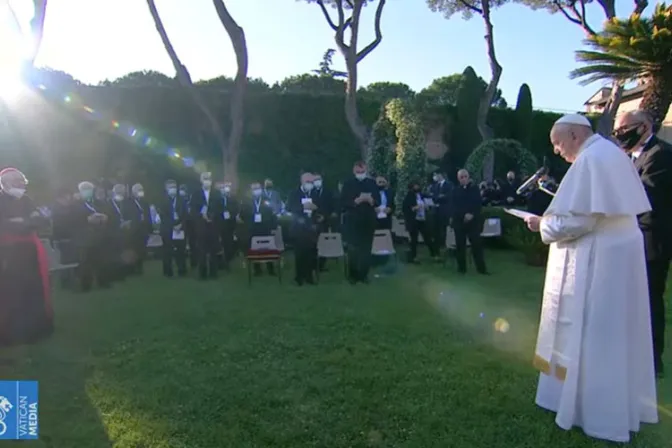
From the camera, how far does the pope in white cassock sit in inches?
154

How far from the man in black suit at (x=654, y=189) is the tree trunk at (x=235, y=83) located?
12.8m

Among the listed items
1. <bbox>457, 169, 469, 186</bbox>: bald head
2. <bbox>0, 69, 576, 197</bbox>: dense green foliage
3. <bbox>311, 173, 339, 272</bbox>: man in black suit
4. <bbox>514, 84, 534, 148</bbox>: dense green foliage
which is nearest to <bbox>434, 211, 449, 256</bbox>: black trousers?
<bbox>457, 169, 469, 186</bbox>: bald head

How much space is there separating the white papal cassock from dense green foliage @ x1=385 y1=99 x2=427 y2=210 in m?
10.8

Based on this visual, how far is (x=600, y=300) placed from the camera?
3932 millimetres

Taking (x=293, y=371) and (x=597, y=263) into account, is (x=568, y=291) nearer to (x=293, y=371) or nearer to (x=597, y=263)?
(x=597, y=263)

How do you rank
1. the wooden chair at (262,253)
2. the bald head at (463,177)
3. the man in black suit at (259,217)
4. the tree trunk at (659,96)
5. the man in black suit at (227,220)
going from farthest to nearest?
the tree trunk at (659,96)
the man in black suit at (259,217)
the man in black suit at (227,220)
the bald head at (463,177)
the wooden chair at (262,253)

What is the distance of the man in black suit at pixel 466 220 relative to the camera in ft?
36.5

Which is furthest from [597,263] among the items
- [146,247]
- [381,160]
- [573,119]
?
[381,160]

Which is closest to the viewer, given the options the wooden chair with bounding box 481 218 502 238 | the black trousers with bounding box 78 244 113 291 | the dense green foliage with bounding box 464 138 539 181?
the black trousers with bounding box 78 244 113 291

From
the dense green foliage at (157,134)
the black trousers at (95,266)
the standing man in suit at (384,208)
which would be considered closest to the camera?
the black trousers at (95,266)

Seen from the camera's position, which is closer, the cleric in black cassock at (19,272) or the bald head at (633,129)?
the bald head at (633,129)

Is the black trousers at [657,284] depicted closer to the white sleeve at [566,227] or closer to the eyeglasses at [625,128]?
the eyeglasses at [625,128]

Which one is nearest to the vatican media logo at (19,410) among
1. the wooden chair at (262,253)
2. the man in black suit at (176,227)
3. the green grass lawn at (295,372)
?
the green grass lawn at (295,372)

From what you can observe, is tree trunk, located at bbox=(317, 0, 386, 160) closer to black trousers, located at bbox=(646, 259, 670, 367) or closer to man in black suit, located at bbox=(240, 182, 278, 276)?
man in black suit, located at bbox=(240, 182, 278, 276)
